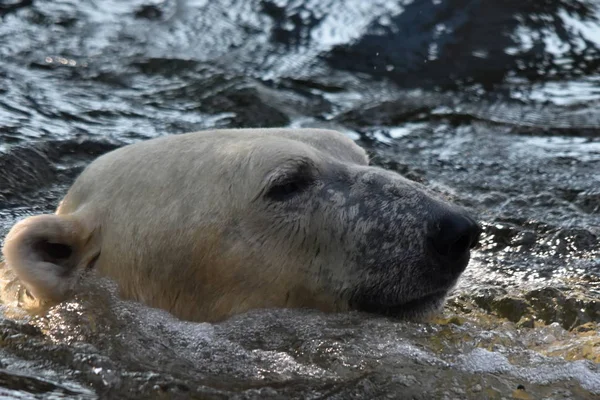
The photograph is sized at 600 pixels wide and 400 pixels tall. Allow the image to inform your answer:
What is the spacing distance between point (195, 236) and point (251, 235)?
0.75ft

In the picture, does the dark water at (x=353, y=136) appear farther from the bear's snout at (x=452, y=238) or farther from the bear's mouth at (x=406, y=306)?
the bear's snout at (x=452, y=238)

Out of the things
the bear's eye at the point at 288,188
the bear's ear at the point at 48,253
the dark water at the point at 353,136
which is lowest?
the dark water at the point at 353,136

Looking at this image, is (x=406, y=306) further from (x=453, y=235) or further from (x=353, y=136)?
(x=353, y=136)

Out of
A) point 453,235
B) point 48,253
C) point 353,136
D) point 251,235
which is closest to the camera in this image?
point 453,235

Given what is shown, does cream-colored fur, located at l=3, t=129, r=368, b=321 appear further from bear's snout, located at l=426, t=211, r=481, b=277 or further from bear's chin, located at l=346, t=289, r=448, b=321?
bear's snout, located at l=426, t=211, r=481, b=277

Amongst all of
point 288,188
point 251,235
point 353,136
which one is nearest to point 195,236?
point 251,235

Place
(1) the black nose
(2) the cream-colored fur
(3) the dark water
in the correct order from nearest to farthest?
(1) the black nose < (3) the dark water < (2) the cream-colored fur

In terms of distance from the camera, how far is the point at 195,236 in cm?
426

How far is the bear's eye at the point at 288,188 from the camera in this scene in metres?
4.26

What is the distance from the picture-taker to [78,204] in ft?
15.2

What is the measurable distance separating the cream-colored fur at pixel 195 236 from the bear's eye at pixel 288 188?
1.7 inches

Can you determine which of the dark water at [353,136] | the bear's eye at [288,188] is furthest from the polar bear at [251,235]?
the dark water at [353,136]

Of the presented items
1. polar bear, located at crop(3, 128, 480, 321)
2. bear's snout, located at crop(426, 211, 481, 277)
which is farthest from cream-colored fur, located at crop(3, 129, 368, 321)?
bear's snout, located at crop(426, 211, 481, 277)

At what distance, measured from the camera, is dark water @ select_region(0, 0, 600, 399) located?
4.02 m
